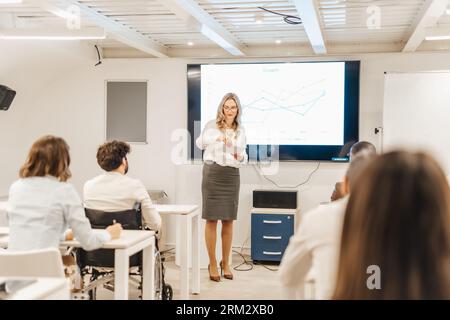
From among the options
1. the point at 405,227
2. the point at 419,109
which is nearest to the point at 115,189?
the point at 405,227

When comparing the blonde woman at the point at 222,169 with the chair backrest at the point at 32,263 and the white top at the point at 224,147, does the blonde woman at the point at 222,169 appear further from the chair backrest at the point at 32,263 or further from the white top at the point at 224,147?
the chair backrest at the point at 32,263

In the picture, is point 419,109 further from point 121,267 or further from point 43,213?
point 43,213

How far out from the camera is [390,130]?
240 inches

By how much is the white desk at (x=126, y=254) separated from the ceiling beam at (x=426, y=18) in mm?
2774

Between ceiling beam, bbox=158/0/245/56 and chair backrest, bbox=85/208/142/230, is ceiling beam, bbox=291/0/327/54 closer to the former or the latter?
ceiling beam, bbox=158/0/245/56

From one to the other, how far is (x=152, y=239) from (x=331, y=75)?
12.3ft

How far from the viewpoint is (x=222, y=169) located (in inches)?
207

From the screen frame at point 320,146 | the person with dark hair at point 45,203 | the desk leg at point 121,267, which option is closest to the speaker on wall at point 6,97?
the screen frame at point 320,146

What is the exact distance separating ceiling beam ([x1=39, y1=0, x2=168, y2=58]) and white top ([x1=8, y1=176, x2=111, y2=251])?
2.07 meters

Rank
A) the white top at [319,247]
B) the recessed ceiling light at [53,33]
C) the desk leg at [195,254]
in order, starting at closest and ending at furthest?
the white top at [319,247]
the desk leg at [195,254]
the recessed ceiling light at [53,33]

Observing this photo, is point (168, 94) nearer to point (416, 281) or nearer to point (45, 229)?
point (45, 229)

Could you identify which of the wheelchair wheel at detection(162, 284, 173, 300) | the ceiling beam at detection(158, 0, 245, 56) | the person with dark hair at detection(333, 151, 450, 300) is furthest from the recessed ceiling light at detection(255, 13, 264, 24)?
the person with dark hair at detection(333, 151, 450, 300)

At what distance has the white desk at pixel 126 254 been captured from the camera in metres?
2.92

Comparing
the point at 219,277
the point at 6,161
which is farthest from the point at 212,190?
the point at 6,161
